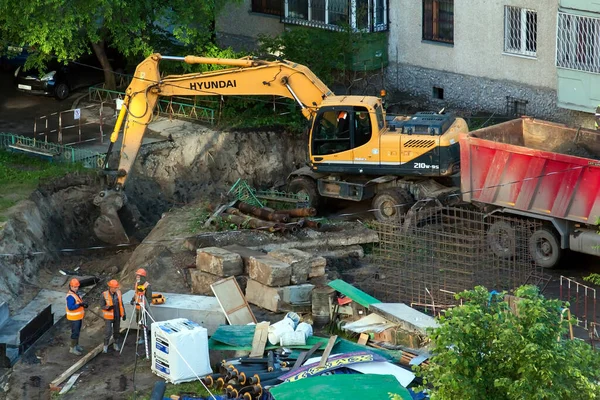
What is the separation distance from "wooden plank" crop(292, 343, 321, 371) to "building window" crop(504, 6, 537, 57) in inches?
519

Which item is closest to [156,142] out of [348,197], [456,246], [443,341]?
[348,197]

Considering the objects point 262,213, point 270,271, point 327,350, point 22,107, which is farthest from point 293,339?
point 22,107

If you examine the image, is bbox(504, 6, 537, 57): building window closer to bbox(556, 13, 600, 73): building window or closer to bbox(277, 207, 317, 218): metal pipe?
bbox(556, 13, 600, 73): building window

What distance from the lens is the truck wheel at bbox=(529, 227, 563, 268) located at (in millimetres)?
23297

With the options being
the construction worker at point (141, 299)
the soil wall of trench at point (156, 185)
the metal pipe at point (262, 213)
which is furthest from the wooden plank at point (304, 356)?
the soil wall of trench at point (156, 185)

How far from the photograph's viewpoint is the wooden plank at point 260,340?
19469 millimetres

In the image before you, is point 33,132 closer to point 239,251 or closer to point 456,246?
point 239,251

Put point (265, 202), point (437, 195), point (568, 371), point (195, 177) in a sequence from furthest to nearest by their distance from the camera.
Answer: point (195, 177) → point (265, 202) → point (437, 195) → point (568, 371)

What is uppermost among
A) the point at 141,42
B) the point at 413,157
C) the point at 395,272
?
the point at 141,42

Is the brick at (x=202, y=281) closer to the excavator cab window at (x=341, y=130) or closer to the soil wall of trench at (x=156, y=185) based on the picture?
the soil wall of trench at (x=156, y=185)

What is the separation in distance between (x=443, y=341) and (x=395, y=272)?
9.29m

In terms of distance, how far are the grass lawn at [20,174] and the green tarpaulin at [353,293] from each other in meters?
7.90

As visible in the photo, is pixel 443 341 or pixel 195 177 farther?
pixel 195 177

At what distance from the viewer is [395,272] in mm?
22594
